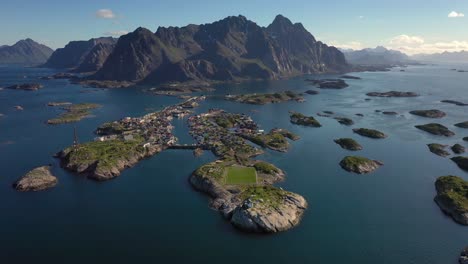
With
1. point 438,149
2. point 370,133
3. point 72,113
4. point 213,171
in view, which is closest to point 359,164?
point 438,149

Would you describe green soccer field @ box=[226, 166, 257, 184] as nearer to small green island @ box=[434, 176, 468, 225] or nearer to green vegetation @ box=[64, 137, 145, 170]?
green vegetation @ box=[64, 137, 145, 170]

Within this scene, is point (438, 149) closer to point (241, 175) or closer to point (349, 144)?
point (349, 144)

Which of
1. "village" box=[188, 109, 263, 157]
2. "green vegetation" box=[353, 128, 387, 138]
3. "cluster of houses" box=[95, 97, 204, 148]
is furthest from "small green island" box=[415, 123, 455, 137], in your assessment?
"cluster of houses" box=[95, 97, 204, 148]

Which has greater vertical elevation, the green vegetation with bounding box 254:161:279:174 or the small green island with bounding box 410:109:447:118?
the green vegetation with bounding box 254:161:279:174

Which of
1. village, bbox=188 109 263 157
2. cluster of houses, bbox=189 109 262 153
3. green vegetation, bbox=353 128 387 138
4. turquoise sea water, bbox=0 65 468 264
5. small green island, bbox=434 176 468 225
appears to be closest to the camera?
turquoise sea water, bbox=0 65 468 264

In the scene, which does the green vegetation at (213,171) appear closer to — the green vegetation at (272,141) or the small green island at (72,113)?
the green vegetation at (272,141)

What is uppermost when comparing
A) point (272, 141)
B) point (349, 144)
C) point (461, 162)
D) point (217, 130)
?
point (217, 130)

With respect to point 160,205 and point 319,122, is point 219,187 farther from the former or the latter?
point 319,122
